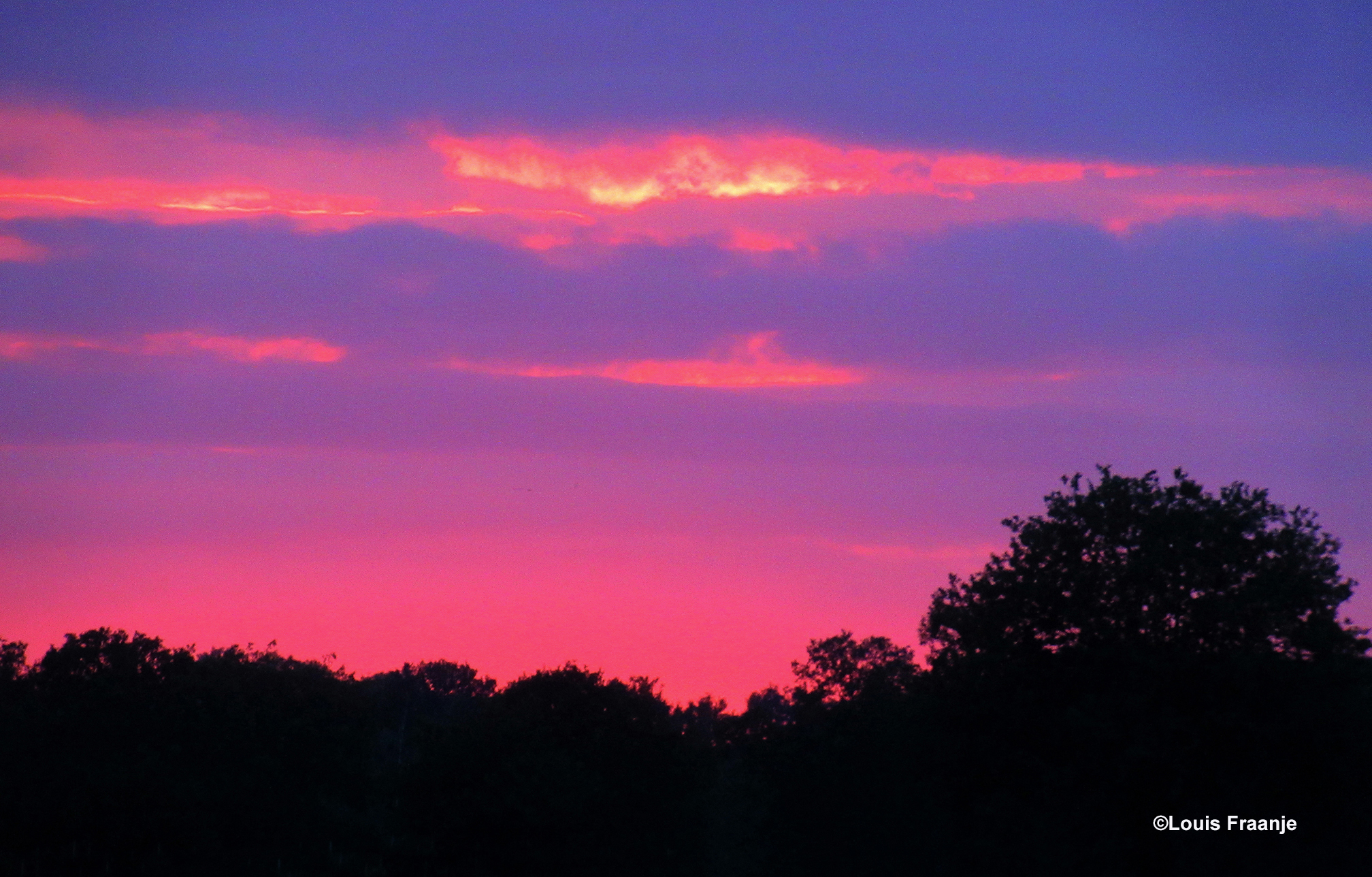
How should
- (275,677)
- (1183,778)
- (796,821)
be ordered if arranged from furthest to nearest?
(275,677) → (796,821) → (1183,778)

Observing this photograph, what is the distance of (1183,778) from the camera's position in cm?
3256

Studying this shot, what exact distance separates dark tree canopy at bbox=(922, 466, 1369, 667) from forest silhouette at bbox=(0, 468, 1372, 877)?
0.25 feet

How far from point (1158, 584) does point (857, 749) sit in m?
29.6

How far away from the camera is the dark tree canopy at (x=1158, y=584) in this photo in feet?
111

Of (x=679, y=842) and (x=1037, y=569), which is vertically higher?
(x=1037, y=569)

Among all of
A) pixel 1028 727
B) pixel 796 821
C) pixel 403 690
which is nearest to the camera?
pixel 1028 727

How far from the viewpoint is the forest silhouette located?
33.2 meters

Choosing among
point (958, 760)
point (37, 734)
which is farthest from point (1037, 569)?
point (37, 734)

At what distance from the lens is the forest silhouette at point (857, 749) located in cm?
3316

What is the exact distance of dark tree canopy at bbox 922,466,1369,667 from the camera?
111 feet

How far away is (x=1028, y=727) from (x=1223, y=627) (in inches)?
227

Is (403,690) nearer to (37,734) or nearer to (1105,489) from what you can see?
(37,734)

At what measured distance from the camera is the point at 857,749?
62062mm

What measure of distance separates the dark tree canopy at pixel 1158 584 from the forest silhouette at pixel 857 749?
3.0 inches
